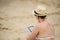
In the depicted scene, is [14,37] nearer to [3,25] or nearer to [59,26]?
[3,25]

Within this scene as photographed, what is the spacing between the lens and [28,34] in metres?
2.56

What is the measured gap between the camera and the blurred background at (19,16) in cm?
411

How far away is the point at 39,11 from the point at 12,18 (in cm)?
224

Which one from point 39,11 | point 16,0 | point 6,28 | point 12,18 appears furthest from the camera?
point 16,0

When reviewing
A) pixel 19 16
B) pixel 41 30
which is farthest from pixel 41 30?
pixel 19 16

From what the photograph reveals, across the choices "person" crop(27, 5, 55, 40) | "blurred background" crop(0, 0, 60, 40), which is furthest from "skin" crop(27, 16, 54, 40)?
"blurred background" crop(0, 0, 60, 40)

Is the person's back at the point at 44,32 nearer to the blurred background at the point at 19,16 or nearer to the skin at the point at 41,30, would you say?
the skin at the point at 41,30

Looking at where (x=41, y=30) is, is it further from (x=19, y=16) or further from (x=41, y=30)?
(x=19, y=16)

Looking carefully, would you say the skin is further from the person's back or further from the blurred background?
the blurred background

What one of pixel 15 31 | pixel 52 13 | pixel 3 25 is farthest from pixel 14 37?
pixel 52 13

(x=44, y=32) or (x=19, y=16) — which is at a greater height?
(x=19, y=16)

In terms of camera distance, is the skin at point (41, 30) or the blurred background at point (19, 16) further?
the blurred background at point (19, 16)

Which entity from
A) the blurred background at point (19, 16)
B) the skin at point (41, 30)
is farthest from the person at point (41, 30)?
the blurred background at point (19, 16)

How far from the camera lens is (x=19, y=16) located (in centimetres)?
477
